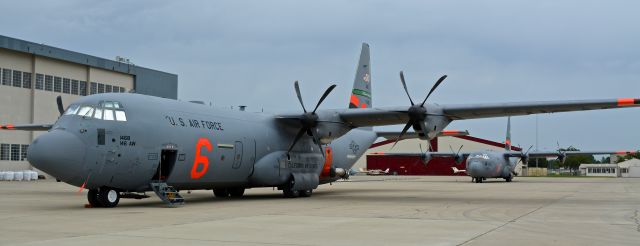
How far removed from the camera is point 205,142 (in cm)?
1975

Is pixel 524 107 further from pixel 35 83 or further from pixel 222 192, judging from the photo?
pixel 35 83

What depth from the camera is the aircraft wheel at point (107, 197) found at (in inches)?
667

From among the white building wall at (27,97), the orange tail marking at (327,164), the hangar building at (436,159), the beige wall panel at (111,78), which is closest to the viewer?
the orange tail marking at (327,164)

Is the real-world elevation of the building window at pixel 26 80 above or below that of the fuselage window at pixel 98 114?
above

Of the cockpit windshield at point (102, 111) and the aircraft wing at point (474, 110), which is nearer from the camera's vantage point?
the cockpit windshield at point (102, 111)

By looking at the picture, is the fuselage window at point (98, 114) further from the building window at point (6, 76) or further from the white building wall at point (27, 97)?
the building window at point (6, 76)

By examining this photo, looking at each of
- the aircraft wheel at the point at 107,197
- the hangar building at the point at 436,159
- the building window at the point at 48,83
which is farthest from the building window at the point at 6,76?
the hangar building at the point at 436,159

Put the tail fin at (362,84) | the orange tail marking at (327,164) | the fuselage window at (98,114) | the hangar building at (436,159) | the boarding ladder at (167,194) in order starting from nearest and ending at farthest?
1. the fuselage window at (98,114)
2. the boarding ladder at (167,194)
3. the orange tail marking at (327,164)
4. the tail fin at (362,84)
5. the hangar building at (436,159)

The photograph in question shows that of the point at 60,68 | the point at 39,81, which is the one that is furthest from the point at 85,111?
the point at 60,68

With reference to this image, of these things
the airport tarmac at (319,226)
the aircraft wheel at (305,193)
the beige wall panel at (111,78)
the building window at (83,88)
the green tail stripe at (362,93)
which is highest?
the beige wall panel at (111,78)

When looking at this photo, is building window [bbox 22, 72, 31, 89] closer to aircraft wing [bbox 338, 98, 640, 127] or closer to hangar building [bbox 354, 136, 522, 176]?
aircraft wing [bbox 338, 98, 640, 127]

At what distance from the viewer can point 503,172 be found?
161 ft

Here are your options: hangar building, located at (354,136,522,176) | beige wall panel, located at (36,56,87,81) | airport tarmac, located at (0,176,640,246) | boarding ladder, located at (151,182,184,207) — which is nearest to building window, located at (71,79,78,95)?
beige wall panel, located at (36,56,87,81)

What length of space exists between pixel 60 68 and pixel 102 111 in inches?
1398
